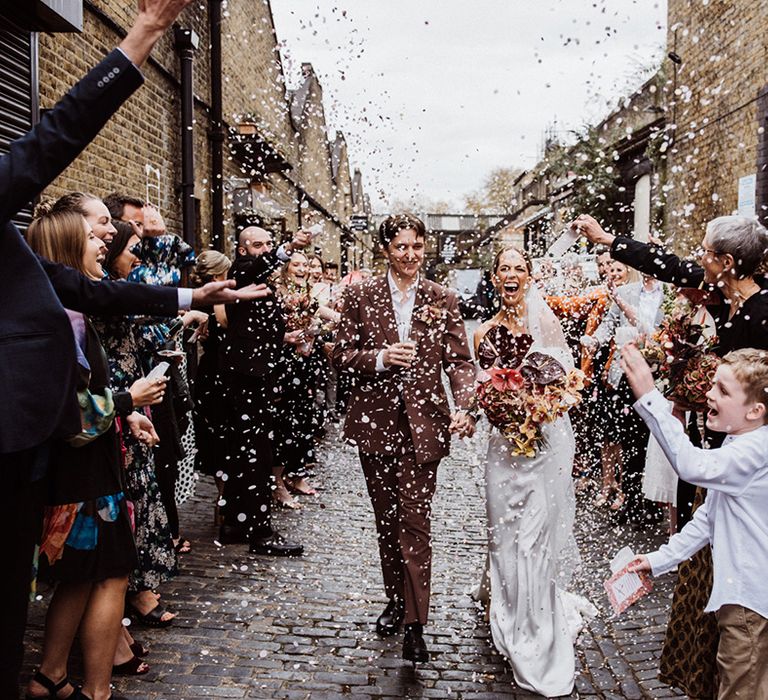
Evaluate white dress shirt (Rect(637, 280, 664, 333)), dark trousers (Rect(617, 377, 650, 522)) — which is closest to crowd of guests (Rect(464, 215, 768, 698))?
white dress shirt (Rect(637, 280, 664, 333))

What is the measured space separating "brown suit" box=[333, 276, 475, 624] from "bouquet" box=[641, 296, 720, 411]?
1.12 m

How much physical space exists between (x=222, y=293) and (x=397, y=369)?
1882mm

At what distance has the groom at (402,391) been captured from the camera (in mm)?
4301

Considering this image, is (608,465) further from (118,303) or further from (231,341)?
(118,303)

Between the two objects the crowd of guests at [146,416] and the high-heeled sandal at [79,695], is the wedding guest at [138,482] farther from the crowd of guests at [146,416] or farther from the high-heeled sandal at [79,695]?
the high-heeled sandal at [79,695]

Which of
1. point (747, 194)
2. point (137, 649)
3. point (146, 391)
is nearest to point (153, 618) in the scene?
point (137, 649)

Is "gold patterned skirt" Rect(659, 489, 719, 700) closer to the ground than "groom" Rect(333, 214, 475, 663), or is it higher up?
closer to the ground

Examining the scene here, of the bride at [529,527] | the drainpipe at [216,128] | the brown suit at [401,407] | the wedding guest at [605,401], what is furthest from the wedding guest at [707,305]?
the drainpipe at [216,128]

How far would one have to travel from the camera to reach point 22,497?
2.46 m

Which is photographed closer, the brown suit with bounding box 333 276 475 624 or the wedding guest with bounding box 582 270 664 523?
the brown suit with bounding box 333 276 475 624

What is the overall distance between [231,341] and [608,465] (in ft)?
11.9

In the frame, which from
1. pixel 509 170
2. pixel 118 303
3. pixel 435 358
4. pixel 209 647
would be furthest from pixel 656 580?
pixel 509 170

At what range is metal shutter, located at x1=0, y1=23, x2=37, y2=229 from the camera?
226 inches

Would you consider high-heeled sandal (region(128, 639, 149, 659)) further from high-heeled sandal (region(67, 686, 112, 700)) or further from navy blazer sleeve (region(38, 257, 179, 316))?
navy blazer sleeve (region(38, 257, 179, 316))
